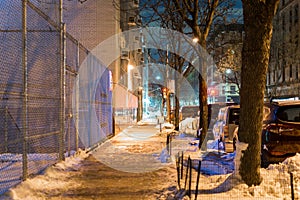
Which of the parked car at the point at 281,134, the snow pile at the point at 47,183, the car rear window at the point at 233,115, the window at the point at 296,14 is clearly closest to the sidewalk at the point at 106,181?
the snow pile at the point at 47,183

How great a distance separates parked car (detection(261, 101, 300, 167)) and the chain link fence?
4951 mm

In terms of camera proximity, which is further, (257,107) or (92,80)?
(92,80)

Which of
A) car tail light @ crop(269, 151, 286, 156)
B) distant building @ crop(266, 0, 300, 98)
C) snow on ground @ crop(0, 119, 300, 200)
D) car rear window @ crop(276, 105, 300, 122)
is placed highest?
distant building @ crop(266, 0, 300, 98)

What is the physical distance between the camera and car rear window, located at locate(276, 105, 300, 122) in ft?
28.5

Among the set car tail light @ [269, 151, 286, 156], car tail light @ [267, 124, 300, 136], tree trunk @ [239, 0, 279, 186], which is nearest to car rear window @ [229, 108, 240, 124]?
car tail light @ [267, 124, 300, 136]

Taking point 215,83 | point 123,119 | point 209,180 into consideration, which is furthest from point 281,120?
point 215,83

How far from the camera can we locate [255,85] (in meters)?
6.49

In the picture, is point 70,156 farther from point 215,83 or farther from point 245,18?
point 215,83

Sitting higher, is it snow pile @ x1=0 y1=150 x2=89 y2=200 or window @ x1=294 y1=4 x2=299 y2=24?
window @ x1=294 y1=4 x2=299 y2=24

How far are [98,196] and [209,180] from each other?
7.11 ft

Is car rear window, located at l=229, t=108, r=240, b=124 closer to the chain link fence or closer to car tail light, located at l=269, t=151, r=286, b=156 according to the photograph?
car tail light, located at l=269, t=151, r=286, b=156

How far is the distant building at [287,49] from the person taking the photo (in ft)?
142

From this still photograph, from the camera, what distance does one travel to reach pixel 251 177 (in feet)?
21.1

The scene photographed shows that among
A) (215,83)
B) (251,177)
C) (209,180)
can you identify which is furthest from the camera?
(215,83)
